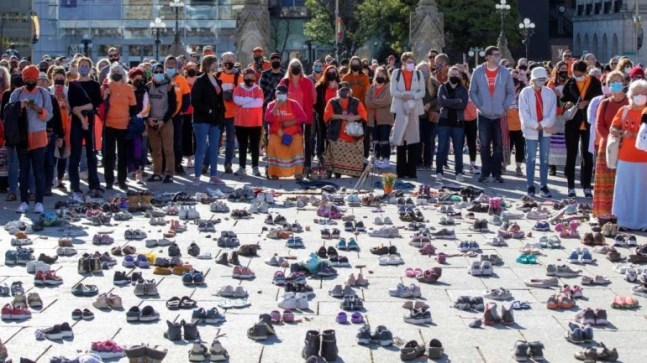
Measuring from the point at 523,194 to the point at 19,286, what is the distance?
8.87 m

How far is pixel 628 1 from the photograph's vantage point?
82438 mm

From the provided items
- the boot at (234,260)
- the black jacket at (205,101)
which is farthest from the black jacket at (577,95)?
the boot at (234,260)

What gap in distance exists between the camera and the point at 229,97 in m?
20.3

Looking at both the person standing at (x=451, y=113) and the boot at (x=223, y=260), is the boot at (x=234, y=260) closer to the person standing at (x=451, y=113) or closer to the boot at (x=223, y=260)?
the boot at (x=223, y=260)

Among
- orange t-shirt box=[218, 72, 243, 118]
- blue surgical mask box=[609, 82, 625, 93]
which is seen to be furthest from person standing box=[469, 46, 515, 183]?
orange t-shirt box=[218, 72, 243, 118]

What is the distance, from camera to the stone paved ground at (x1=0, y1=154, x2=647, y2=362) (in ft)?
28.4

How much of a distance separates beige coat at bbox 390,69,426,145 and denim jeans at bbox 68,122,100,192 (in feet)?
14.9

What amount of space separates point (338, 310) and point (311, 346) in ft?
5.02

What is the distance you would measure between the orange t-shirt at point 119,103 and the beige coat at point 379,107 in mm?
3826

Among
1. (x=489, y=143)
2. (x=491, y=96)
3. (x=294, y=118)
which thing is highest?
(x=491, y=96)

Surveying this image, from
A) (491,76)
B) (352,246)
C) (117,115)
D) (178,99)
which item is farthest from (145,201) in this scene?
(491,76)

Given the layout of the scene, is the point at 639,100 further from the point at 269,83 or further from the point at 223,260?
the point at 269,83

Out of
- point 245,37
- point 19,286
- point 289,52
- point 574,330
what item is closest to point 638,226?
point 574,330

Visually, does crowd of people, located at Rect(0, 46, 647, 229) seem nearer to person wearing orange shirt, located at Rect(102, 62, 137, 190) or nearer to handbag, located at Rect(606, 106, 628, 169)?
person wearing orange shirt, located at Rect(102, 62, 137, 190)
